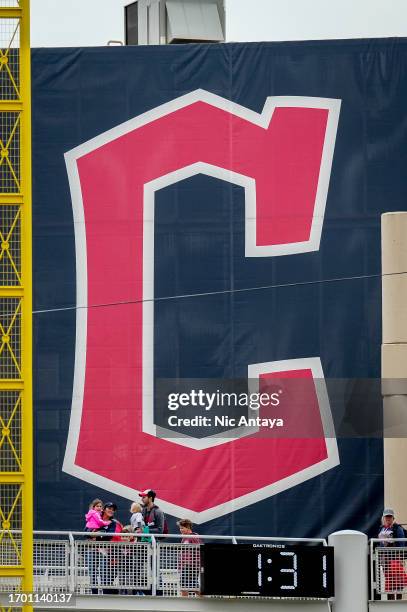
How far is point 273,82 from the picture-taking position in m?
31.5

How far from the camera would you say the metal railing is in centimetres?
2467

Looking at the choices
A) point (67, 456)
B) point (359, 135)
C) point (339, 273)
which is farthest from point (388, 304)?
point (67, 456)

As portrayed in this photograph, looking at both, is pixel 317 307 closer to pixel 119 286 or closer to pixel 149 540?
pixel 119 286

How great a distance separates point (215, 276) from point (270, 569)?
797cm

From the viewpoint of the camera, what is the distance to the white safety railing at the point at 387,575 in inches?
965

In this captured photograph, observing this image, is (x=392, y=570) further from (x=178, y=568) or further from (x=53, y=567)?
(x=53, y=567)

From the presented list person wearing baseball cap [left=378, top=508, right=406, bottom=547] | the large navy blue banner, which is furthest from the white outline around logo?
person wearing baseball cap [left=378, top=508, right=406, bottom=547]

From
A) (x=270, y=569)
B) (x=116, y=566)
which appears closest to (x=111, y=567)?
(x=116, y=566)

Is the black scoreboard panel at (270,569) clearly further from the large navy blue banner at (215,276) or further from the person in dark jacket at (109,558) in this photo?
the large navy blue banner at (215,276)

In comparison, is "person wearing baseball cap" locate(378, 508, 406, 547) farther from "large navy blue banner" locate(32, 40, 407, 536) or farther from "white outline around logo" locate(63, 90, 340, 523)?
"white outline around logo" locate(63, 90, 340, 523)

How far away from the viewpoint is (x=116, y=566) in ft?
81.6

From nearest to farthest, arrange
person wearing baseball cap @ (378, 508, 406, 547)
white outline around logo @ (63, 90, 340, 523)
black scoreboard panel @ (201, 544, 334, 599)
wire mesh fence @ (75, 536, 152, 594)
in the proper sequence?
black scoreboard panel @ (201, 544, 334, 599), wire mesh fence @ (75, 536, 152, 594), person wearing baseball cap @ (378, 508, 406, 547), white outline around logo @ (63, 90, 340, 523)

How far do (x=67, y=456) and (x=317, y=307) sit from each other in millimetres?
5399

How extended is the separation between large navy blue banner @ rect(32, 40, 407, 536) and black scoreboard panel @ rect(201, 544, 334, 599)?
567 centimetres
